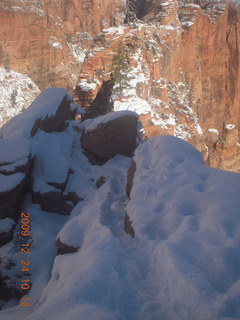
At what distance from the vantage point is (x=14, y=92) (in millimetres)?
49875

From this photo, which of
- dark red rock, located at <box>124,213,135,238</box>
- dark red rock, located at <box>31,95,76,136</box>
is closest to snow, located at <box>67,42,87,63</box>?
dark red rock, located at <box>31,95,76,136</box>

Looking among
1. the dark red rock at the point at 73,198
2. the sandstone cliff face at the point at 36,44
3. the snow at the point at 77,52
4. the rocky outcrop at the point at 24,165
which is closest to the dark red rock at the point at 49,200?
the rocky outcrop at the point at 24,165

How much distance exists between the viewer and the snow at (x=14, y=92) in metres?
47.6

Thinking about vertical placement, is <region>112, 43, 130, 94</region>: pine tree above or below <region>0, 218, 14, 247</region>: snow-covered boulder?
above

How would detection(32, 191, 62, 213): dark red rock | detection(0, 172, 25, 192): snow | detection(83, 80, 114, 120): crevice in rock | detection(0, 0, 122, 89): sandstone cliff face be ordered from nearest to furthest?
detection(0, 172, 25, 192): snow
detection(32, 191, 62, 213): dark red rock
detection(83, 80, 114, 120): crevice in rock
detection(0, 0, 122, 89): sandstone cliff face

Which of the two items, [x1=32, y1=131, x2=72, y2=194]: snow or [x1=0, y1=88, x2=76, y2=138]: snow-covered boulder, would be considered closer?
[x1=32, y1=131, x2=72, y2=194]: snow

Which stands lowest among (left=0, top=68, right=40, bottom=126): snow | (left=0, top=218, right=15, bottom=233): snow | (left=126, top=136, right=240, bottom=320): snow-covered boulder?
(left=0, top=68, right=40, bottom=126): snow

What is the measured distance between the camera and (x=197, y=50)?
142ft

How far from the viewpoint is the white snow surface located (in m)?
4.16

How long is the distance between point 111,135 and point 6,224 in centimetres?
511

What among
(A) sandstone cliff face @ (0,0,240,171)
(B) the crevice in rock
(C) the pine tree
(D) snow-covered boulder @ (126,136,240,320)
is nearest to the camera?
(D) snow-covered boulder @ (126,136,240,320)

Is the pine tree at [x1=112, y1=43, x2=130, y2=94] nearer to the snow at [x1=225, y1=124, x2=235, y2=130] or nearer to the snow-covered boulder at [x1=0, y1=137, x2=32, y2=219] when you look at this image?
the snow-covered boulder at [x1=0, y1=137, x2=32, y2=219]
